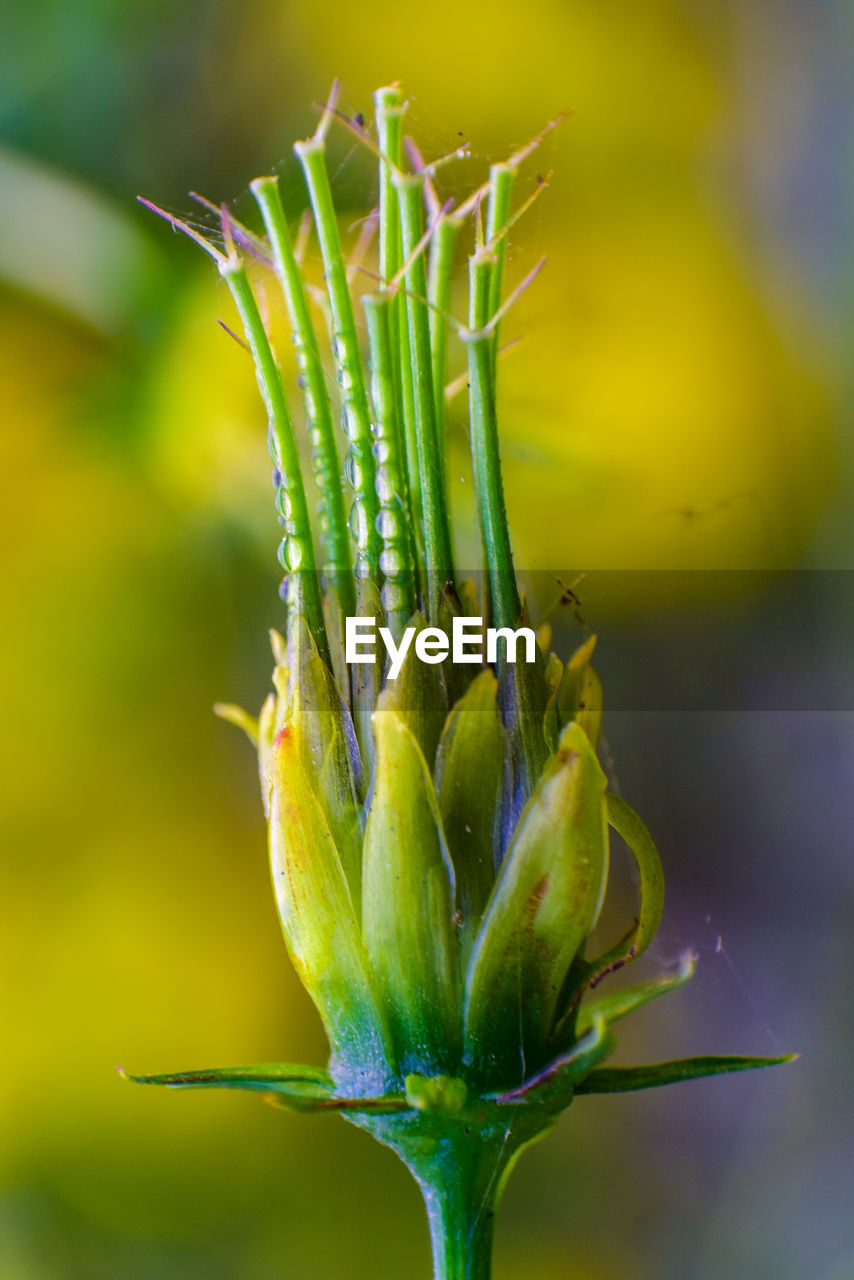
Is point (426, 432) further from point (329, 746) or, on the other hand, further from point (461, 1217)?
point (461, 1217)

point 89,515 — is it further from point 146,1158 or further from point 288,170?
point 146,1158

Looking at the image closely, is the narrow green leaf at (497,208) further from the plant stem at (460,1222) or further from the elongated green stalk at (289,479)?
the plant stem at (460,1222)

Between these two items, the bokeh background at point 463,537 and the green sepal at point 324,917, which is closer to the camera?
the green sepal at point 324,917

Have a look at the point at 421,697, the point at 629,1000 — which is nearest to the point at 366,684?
the point at 421,697

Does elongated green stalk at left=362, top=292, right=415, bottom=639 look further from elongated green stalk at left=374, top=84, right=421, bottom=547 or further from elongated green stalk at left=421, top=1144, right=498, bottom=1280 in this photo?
elongated green stalk at left=421, top=1144, right=498, bottom=1280

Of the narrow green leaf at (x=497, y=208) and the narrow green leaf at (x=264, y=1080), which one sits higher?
the narrow green leaf at (x=497, y=208)

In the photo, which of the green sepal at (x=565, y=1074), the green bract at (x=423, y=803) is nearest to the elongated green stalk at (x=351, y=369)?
the green bract at (x=423, y=803)

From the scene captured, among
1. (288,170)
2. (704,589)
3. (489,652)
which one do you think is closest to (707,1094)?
(704,589)

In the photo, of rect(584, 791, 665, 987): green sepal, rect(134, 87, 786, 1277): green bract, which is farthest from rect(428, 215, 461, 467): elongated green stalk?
rect(584, 791, 665, 987): green sepal
